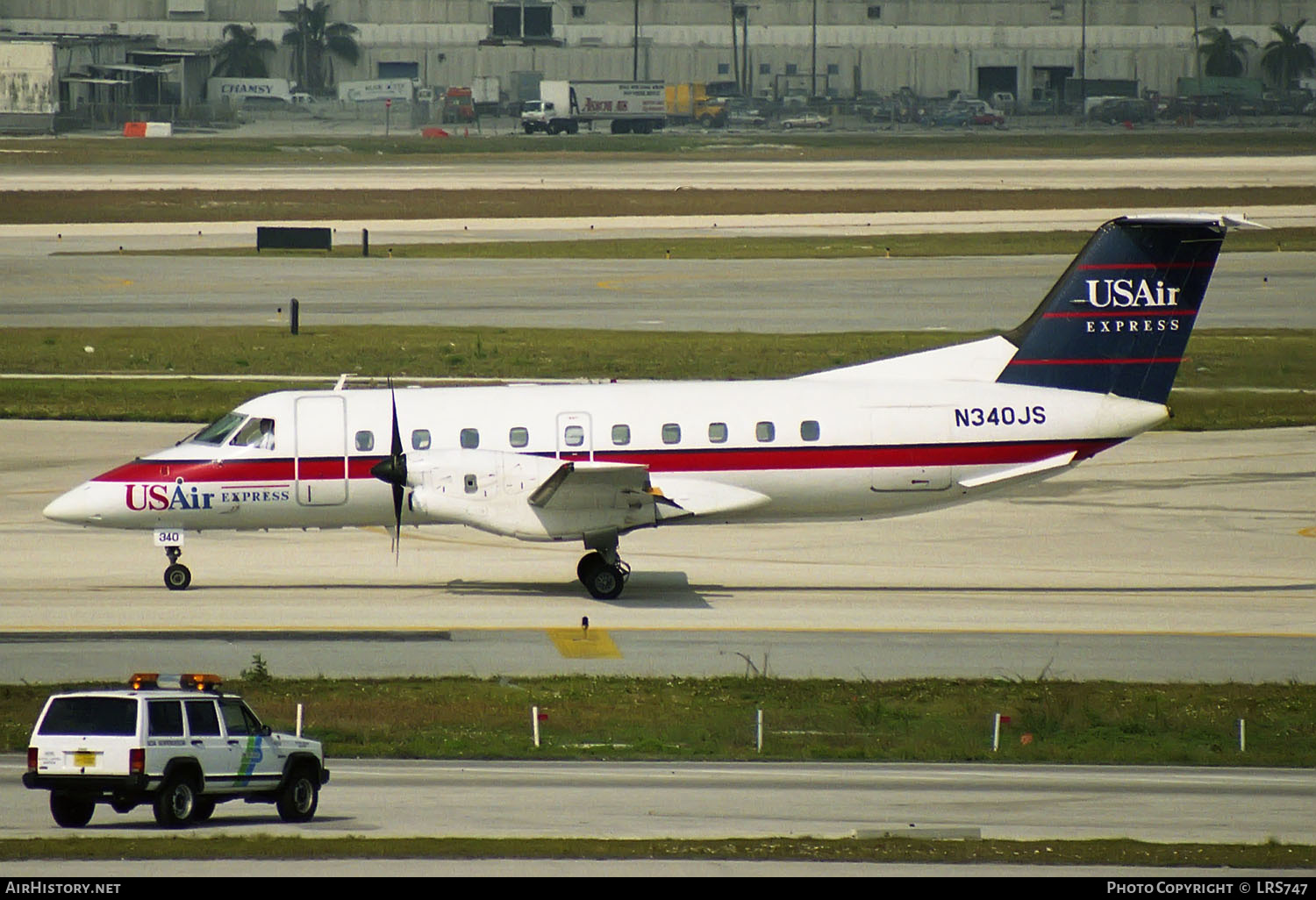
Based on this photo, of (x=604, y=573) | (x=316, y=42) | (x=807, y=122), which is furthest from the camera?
(x=316, y=42)

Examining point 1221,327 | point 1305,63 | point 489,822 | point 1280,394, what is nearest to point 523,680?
point 489,822

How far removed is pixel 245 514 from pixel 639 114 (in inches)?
4951

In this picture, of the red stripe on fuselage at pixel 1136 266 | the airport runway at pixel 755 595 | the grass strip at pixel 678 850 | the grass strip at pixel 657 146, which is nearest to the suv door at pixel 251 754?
the grass strip at pixel 678 850

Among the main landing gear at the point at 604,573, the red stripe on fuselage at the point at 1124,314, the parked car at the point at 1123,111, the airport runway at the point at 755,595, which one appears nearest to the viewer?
the airport runway at the point at 755,595

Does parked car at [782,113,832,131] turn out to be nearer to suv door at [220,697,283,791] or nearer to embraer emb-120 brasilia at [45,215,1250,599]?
embraer emb-120 brasilia at [45,215,1250,599]

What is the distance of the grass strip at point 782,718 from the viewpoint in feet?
68.9

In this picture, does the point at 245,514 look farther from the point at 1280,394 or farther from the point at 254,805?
the point at 1280,394

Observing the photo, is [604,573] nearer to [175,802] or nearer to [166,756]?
[175,802]

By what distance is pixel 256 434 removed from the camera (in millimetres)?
29125

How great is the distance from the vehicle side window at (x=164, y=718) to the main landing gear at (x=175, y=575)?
1319 cm

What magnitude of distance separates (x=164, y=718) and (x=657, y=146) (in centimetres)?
12478

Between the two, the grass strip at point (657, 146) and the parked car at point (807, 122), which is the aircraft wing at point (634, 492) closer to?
the grass strip at point (657, 146)

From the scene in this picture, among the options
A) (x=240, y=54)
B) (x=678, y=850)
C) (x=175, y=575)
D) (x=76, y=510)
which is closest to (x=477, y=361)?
(x=175, y=575)

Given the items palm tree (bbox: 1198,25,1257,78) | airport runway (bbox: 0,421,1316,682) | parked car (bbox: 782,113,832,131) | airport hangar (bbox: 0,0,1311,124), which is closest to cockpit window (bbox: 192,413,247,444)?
airport runway (bbox: 0,421,1316,682)
